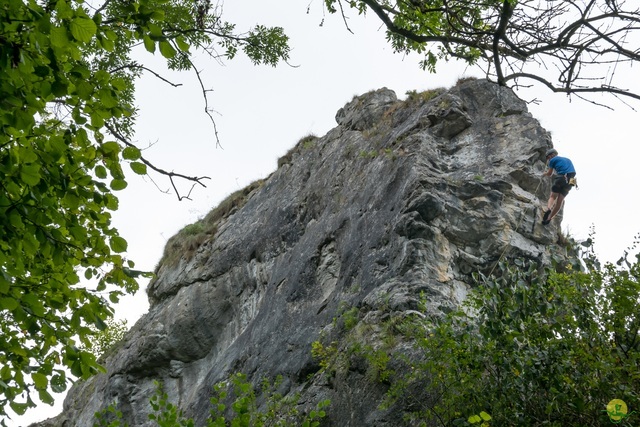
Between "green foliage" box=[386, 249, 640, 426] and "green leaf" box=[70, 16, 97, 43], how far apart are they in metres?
4.66

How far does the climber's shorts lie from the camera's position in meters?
13.4

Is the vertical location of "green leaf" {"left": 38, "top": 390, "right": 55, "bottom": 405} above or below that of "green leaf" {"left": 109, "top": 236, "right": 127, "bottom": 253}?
below

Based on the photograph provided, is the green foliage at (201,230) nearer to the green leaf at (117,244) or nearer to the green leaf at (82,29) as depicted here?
the green leaf at (117,244)

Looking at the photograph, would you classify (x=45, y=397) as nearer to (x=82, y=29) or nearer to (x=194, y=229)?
(x=82, y=29)

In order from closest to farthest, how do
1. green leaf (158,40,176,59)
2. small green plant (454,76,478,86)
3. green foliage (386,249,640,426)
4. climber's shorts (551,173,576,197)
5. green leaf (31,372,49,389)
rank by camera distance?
green leaf (158,40,176,59) → green leaf (31,372,49,389) → green foliage (386,249,640,426) → climber's shorts (551,173,576,197) → small green plant (454,76,478,86)

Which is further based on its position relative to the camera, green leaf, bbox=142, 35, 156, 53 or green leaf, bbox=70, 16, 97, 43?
green leaf, bbox=142, 35, 156, 53

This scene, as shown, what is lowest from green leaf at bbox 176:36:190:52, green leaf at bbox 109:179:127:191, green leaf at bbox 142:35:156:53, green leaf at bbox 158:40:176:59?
green leaf at bbox 109:179:127:191

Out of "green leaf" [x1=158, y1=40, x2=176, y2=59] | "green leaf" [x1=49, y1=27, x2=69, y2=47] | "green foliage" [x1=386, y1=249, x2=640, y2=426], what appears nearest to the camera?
"green leaf" [x1=49, y1=27, x2=69, y2=47]

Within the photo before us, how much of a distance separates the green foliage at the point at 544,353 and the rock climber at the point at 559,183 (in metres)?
5.81

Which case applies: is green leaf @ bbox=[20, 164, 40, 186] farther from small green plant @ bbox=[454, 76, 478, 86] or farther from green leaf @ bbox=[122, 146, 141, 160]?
small green plant @ bbox=[454, 76, 478, 86]

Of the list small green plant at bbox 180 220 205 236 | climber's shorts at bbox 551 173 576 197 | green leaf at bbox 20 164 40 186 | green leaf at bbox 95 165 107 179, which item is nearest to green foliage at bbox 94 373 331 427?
green leaf at bbox 95 165 107 179

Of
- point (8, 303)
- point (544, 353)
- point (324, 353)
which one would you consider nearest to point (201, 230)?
point (324, 353)

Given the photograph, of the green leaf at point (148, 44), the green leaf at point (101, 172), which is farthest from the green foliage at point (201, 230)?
the green leaf at point (148, 44)

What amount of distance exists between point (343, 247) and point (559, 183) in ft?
13.5
